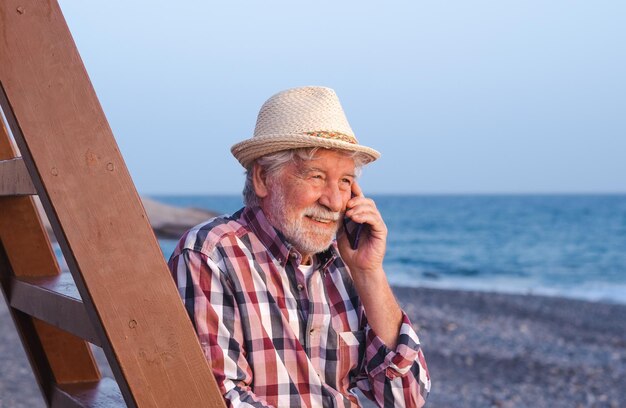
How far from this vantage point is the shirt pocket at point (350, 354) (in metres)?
2.31

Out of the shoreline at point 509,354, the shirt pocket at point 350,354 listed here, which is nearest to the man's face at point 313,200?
the shirt pocket at point 350,354

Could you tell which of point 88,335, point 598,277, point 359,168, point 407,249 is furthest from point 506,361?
point 407,249

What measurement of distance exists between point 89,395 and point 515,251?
129ft

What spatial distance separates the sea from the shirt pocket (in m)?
19.1

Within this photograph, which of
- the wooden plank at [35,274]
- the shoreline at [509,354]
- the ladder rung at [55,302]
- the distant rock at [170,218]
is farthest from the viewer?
the distant rock at [170,218]

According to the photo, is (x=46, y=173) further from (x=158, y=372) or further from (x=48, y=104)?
(x=158, y=372)

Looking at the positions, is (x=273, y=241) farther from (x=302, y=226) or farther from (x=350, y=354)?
(x=350, y=354)

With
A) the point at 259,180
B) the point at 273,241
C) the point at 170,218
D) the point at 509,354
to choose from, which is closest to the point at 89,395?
the point at 273,241

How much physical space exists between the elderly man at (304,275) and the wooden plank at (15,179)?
0.44 meters

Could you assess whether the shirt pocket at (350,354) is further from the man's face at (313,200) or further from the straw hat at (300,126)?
the straw hat at (300,126)

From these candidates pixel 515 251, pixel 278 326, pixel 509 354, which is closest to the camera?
pixel 278 326

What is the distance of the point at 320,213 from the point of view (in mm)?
2361


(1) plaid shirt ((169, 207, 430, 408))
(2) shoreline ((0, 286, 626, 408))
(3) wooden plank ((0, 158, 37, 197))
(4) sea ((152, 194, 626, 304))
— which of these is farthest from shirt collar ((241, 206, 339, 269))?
(4) sea ((152, 194, 626, 304))

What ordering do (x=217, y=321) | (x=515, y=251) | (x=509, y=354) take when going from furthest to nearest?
(x=515, y=251) < (x=509, y=354) < (x=217, y=321)
